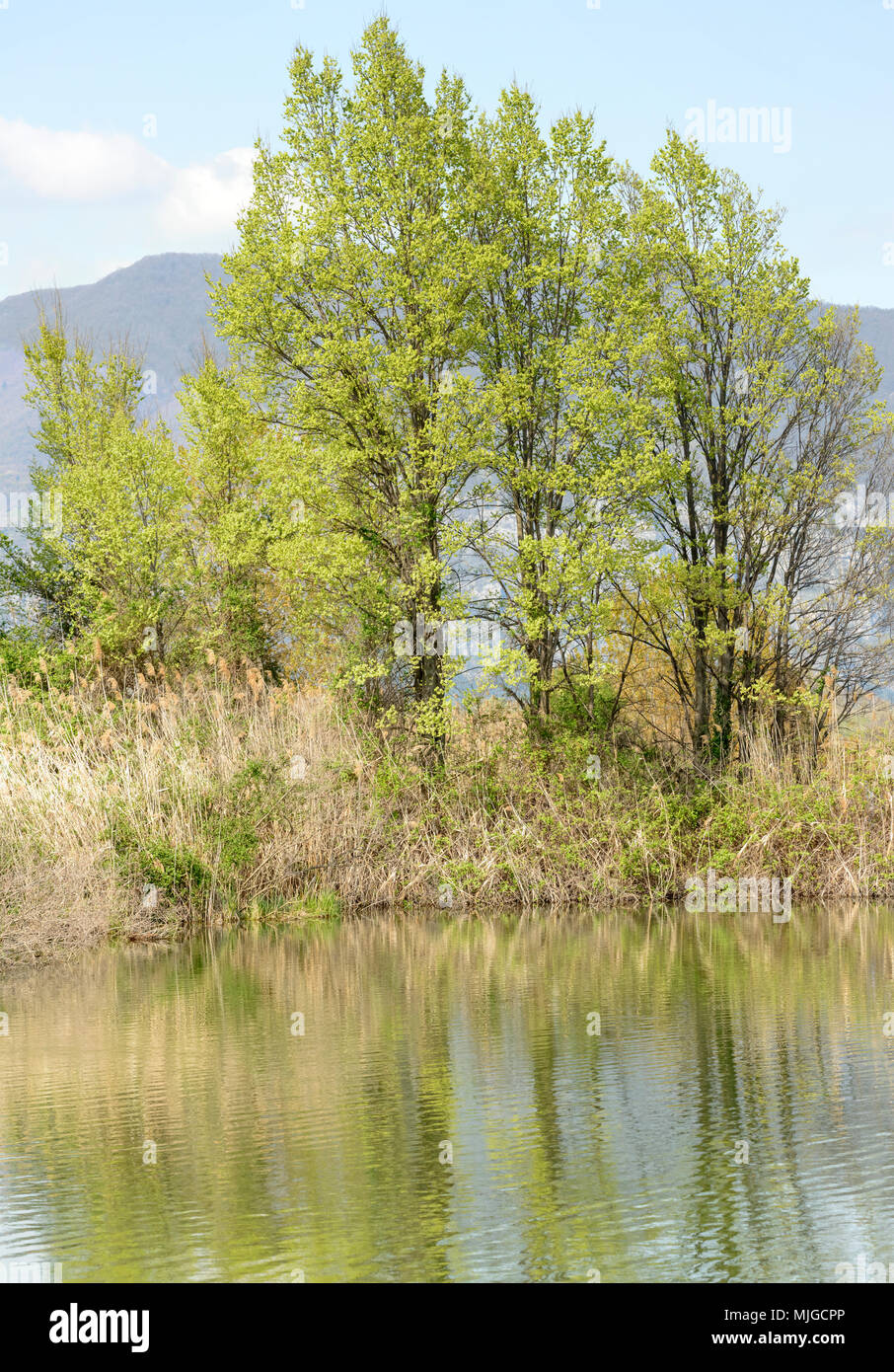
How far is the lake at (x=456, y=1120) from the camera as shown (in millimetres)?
6422

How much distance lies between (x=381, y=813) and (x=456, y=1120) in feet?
43.9

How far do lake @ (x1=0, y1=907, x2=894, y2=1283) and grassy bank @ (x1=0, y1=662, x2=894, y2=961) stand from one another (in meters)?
4.14

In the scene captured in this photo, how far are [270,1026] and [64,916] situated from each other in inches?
219

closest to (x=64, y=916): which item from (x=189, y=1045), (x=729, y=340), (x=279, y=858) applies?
(x=279, y=858)

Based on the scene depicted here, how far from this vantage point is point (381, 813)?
72.5 ft

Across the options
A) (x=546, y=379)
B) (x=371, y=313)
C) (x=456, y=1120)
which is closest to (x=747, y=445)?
(x=546, y=379)

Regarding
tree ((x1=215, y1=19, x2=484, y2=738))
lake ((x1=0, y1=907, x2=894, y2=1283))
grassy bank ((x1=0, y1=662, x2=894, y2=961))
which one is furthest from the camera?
tree ((x1=215, y1=19, x2=484, y2=738))

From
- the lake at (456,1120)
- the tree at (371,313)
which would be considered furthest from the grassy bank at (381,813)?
the lake at (456,1120)

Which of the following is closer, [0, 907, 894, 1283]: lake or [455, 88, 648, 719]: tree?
[0, 907, 894, 1283]: lake

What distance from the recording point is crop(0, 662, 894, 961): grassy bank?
19891mm

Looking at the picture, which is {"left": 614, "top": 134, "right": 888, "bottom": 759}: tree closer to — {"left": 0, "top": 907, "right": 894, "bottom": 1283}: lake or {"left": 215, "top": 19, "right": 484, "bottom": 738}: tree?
{"left": 215, "top": 19, "right": 484, "bottom": 738}: tree

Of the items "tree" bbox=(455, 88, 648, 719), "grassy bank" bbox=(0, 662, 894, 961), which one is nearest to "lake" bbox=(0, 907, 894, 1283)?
"grassy bank" bbox=(0, 662, 894, 961)

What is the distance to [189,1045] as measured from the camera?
11477 mm

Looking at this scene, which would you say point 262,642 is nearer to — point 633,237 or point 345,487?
point 345,487
